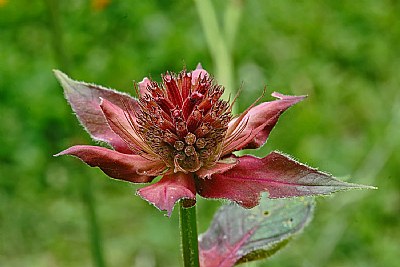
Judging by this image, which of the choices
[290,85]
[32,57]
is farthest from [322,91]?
[32,57]

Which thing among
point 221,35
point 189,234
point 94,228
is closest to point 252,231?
point 189,234

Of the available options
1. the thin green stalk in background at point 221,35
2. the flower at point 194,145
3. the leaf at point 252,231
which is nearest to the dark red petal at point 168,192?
the flower at point 194,145

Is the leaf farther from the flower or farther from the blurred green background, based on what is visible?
the blurred green background

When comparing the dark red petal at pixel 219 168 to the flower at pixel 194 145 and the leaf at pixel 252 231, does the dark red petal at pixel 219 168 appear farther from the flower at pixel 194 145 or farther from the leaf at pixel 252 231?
the leaf at pixel 252 231

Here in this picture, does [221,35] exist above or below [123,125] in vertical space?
above

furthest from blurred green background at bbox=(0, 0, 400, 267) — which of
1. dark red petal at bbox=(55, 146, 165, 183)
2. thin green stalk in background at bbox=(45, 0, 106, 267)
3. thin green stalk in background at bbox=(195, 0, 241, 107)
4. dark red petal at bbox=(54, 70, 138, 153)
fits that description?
dark red petal at bbox=(55, 146, 165, 183)

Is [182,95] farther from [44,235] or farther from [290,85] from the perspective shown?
[290,85]

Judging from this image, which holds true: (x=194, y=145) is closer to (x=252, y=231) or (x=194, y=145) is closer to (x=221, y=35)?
(x=252, y=231)

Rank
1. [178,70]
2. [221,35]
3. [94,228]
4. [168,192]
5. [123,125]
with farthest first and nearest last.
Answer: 1. [178,70]
2. [221,35]
3. [94,228]
4. [123,125]
5. [168,192]
